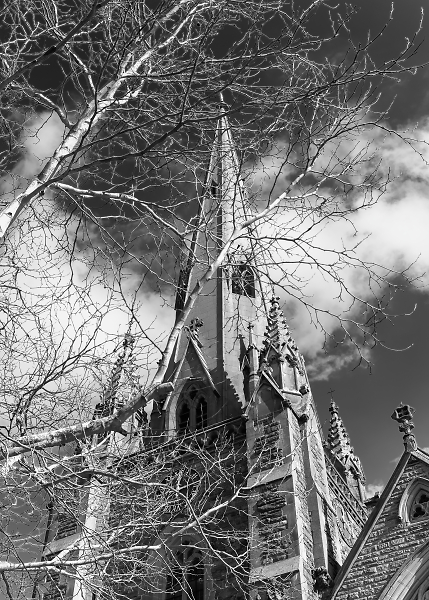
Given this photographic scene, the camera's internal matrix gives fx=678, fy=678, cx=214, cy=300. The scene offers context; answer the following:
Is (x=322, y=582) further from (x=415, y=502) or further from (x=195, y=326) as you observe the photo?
(x=195, y=326)

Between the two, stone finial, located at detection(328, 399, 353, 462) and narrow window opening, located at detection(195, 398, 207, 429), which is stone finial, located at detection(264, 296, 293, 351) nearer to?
narrow window opening, located at detection(195, 398, 207, 429)

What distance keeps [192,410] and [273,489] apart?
5.75m

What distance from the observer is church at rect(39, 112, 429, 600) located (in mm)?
10016

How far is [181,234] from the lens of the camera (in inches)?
268

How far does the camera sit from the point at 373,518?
39.0 feet

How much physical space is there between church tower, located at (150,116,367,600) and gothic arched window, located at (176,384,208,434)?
0.03 m

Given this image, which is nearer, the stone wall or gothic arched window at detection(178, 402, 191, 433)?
the stone wall

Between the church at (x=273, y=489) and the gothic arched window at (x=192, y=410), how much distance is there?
1.2 inches

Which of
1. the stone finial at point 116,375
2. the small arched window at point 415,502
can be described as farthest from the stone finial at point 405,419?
the stone finial at point 116,375

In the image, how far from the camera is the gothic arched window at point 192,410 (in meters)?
17.6

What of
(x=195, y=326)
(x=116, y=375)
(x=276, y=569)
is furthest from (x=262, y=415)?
(x=116, y=375)

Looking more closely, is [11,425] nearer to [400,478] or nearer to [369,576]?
[369,576]

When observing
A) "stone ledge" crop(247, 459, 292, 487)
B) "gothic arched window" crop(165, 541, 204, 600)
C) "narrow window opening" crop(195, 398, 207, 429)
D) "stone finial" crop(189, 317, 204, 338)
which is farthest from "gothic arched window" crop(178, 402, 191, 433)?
"stone ledge" crop(247, 459, 292, 487)

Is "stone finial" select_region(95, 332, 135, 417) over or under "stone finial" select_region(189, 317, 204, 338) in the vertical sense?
under
